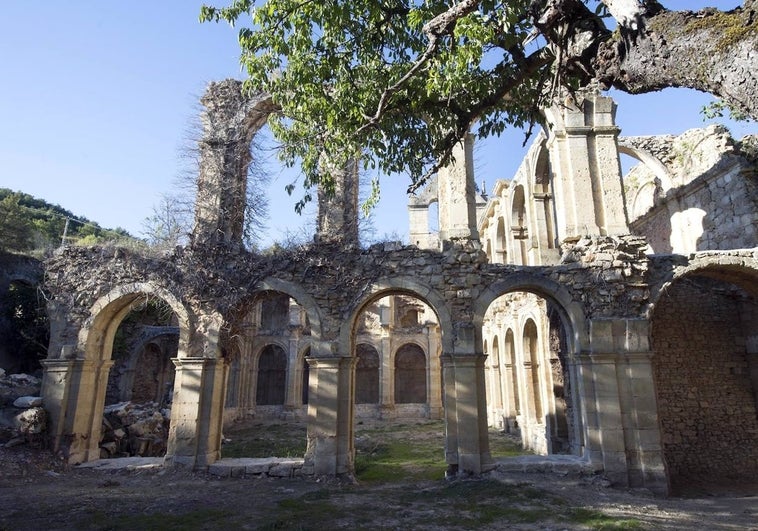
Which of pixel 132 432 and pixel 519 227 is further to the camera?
pixel 519 227

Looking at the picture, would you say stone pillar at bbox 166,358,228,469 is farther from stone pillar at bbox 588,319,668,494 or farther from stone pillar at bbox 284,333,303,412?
stone pillar at bbox 284,333,303,412

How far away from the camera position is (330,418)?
982cm

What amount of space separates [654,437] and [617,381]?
1189 mm

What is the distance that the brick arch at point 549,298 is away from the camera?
9.78m

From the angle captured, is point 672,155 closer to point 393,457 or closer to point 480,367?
point 480,367

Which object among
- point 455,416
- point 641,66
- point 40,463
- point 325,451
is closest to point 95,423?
point 40,463

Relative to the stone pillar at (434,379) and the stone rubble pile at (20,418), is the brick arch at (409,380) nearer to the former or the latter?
the stone pillar at (434,379)

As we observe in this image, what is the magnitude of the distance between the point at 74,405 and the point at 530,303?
12047 mm

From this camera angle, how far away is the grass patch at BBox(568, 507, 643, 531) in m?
6.41

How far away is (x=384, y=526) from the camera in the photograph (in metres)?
6.61

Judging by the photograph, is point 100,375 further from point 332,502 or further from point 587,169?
point 587,169

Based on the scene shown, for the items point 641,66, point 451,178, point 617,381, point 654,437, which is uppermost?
point 451,178

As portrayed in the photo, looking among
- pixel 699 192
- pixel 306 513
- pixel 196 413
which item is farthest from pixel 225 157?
pixel 699 192

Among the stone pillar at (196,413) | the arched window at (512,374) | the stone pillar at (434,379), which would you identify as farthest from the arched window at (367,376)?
the stone pillar at (196,413)
